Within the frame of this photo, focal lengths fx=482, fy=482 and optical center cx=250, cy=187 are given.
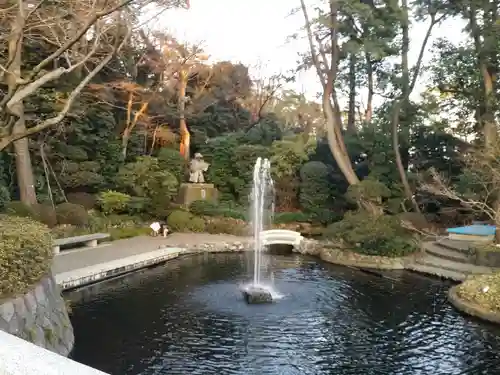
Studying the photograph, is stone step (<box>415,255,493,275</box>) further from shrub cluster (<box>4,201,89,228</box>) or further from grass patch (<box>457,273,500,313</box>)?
shrub cluster (<box>4,201,89,228</box>)

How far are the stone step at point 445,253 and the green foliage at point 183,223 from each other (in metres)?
7.32

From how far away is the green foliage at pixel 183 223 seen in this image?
1644 cm

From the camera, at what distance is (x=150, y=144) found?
22.4 meters

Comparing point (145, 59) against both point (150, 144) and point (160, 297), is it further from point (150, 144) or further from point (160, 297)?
point (160, 297)

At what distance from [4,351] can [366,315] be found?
668cm

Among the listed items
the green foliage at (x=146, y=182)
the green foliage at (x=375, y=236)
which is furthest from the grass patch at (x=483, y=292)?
the green foliage at (x=146, y=182)

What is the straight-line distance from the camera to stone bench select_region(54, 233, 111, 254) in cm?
1182

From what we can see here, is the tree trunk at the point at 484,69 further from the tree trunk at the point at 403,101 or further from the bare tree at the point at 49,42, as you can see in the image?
the bare tree at the point at 49,42

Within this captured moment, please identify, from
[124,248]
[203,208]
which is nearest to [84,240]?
[124,248]

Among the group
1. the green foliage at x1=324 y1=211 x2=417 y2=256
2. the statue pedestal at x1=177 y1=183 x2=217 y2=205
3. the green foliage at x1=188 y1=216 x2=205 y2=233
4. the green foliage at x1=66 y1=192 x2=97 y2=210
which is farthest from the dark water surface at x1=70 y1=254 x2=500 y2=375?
the statue pedestal at x1=177 y1=183 x2=217 y2=205

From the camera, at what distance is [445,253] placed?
1208 centimetres

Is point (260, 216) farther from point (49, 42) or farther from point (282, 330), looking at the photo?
point (282, 330)

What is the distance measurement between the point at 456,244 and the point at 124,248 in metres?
8.67

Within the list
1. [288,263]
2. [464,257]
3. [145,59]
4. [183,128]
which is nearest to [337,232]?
[288,263]
